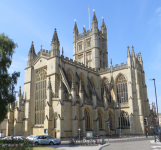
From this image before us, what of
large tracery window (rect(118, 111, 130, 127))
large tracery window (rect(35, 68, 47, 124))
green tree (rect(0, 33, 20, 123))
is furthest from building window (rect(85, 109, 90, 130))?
green tree (rect(0, 33, 20, 123))

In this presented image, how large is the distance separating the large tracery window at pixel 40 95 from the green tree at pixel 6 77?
36.9 feet

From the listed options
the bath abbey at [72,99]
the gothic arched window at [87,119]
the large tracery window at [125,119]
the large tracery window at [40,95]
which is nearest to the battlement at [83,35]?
the bath abbey at [72,99]

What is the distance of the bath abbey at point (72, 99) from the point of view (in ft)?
94.8

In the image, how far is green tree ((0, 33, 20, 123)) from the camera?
2134 centimetres

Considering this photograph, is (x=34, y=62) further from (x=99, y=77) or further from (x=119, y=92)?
(x=119, y=92)

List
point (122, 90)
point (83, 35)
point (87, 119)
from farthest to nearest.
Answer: point (83, 35), point (122, 90), point (87, 119)

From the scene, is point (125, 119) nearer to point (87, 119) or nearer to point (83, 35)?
point (87, 119)

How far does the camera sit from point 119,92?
41.4m

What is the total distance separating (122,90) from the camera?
41062mm

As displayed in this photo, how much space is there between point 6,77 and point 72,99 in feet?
37.9

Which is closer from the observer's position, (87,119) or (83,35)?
(87,119)

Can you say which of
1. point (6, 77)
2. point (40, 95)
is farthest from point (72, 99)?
point (6, 77)

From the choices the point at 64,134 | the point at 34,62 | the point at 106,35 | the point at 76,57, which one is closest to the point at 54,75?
the point at 34,62

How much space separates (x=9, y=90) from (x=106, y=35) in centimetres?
4067
